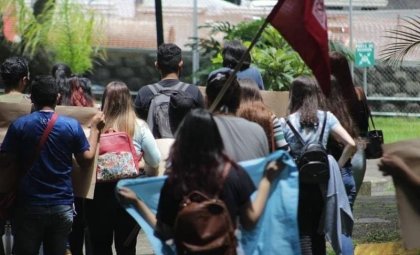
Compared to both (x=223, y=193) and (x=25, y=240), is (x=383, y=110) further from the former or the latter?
(x=223, y=193)

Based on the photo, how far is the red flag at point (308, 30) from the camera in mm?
6160

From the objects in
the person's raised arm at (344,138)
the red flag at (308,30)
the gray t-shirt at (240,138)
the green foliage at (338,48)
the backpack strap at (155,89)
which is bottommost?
the green foliage at (338,48)

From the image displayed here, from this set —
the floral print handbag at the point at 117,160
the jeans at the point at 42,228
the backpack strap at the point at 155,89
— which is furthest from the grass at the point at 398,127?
the jeans at the point at 42,228

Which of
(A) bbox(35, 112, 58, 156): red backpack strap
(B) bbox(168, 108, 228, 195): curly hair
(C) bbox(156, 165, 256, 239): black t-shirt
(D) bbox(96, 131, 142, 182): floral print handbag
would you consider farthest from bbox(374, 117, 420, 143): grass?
(B) bbox(168, 108, 228, 195): curly hair

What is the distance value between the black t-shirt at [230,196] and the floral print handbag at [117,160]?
2354 mm

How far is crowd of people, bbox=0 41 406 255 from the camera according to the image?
570 cm

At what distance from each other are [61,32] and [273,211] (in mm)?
16309

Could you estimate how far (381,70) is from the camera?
69.6ft

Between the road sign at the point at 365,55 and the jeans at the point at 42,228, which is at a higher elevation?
the jeans at the point at 42,228

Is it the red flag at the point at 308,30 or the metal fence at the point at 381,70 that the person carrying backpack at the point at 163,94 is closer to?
the red flag at the point at 308,30

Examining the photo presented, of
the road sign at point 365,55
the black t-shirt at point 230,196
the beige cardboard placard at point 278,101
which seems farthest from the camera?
the road sign at point 365,55

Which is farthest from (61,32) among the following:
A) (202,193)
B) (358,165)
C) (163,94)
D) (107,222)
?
(202,193)

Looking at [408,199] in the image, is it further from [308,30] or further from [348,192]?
[348,192]

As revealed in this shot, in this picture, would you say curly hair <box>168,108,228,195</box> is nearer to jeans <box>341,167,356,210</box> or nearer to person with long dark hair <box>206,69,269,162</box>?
person with long dark hair <box>206,69,269,162</box>
